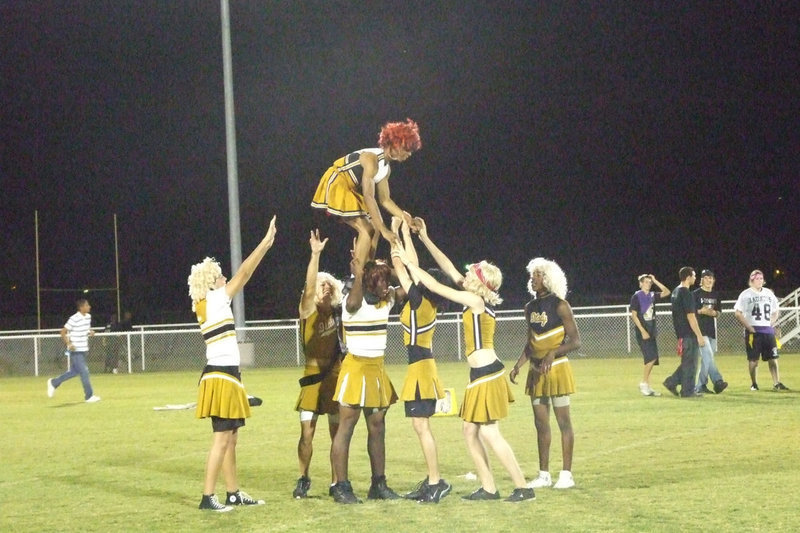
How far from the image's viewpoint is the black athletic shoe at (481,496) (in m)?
8.30

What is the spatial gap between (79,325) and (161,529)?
12.5 m

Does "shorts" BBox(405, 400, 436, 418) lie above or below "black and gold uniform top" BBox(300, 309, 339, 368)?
below

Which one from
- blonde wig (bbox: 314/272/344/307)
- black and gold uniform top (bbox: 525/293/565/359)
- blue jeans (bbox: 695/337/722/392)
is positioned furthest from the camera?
blue jeans (bbox: 695/337/722/392)

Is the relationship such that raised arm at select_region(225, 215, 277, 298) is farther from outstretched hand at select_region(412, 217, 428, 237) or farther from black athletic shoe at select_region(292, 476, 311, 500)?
black athletic shoe at select_region(292, 476, 311, 500)

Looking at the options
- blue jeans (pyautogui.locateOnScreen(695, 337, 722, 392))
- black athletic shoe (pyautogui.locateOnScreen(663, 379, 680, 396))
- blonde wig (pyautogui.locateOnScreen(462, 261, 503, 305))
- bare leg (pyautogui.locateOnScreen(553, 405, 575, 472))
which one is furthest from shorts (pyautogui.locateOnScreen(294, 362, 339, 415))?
blue jeans (pyautogui.locateOnScreen(695, 337, 722, 392))

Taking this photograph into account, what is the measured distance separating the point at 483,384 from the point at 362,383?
38.7 inches

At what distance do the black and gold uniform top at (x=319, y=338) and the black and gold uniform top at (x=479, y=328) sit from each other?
1406 mm

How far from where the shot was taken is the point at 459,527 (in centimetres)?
728

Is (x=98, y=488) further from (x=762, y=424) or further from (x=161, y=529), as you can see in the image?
(x=762, y=424)

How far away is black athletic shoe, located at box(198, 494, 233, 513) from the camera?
8188 mm

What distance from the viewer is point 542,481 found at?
29.2 ft

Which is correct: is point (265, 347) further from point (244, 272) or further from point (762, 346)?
point (244, 272)

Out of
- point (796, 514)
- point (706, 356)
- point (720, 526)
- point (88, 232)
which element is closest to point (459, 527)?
point (720, 526)

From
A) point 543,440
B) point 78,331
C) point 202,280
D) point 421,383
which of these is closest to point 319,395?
point 421,383
